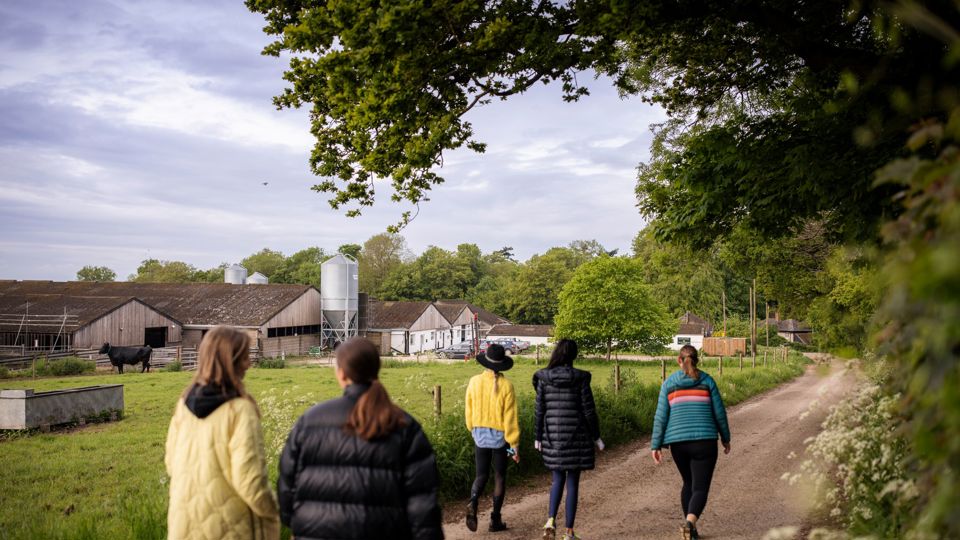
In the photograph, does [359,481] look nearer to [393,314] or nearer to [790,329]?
[393,314]

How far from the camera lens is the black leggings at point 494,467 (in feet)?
24.3

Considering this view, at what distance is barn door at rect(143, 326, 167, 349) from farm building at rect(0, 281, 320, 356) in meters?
0.07

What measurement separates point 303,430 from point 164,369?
3877 cm

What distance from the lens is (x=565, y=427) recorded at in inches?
275

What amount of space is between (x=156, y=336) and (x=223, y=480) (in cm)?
5083

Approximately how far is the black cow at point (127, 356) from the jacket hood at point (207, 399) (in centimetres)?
3675

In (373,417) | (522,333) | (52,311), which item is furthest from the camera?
(522,333)

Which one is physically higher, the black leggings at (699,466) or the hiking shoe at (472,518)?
the black leggings at (699,466)

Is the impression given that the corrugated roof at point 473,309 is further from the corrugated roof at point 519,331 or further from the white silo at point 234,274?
the white silo at point 234,274

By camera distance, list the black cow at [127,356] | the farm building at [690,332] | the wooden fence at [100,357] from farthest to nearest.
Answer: the farm building at [690,332] → the black cow at [127,356] → the wooden fence at [100,357]

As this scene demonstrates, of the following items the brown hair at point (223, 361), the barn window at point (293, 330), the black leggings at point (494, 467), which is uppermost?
the brown hair at point (223, 361)

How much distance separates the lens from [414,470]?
142 inches

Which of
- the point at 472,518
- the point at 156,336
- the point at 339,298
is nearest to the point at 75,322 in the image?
the point at 156,336

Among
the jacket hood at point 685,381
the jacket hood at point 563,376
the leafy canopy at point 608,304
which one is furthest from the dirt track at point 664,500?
the leafy canopy at point 608,304
